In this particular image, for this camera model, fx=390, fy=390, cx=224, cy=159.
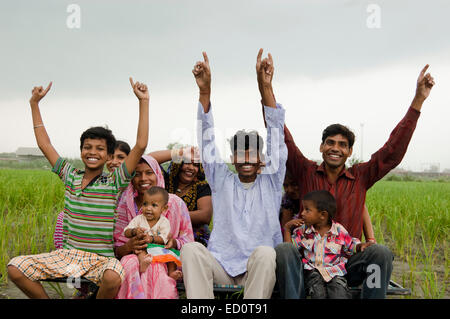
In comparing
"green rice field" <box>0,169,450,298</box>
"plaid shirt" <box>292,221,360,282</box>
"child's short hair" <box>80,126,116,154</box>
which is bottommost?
"green rice field" <box>0,169,450,298</box>

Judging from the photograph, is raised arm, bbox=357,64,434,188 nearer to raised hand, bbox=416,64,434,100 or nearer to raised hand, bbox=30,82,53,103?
raised hand, bbox=416,64,434,100

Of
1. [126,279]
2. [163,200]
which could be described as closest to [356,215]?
[163,200]

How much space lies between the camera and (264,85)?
9.72 ft

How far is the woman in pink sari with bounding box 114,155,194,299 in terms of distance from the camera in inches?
106

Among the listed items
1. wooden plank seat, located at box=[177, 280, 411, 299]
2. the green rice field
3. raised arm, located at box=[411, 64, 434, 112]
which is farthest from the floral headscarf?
raised arm, located at box=[411, 64, 434, 112]

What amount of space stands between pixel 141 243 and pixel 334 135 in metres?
1.74

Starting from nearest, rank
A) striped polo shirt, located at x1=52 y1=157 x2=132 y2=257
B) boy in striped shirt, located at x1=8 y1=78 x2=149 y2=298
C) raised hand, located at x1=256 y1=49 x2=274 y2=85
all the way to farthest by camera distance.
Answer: boy in striped shirt, located at x1=8 y1=78 x2=149 y2=298
striped polo shirt, located at x1=52 y1=157 x2=132 y2=257
raised hand, located at x1=256 y1=49 x2=274 y2=85

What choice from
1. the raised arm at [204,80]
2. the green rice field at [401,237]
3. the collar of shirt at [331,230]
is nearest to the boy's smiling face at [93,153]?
the raised arm at [204,80]

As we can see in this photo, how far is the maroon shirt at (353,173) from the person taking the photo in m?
3.12

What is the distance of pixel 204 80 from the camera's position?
295cm

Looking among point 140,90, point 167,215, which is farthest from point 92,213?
point 140,90

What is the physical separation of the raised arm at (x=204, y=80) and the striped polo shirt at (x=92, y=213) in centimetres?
77

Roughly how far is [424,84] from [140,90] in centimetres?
224

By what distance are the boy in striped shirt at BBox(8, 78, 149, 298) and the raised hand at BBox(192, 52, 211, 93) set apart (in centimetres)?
41
